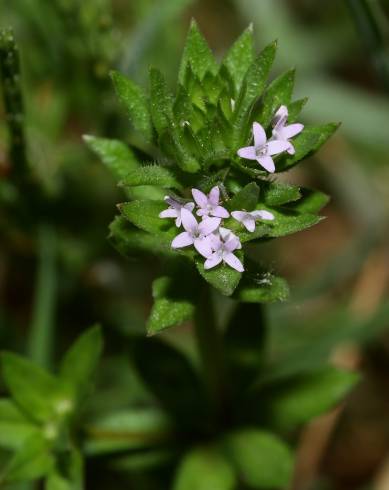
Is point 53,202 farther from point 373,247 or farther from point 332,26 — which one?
point 332,26

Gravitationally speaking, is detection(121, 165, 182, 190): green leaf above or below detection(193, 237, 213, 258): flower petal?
above

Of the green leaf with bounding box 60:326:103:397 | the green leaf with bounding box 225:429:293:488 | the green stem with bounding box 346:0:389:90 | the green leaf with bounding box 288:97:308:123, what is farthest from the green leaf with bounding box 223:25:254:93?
the green leaf with bounding box 225:429:293:488

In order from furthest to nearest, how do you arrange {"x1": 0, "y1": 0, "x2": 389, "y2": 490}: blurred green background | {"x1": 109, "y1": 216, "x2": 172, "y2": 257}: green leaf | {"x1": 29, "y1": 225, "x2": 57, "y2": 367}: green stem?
{"x1": 0, "y1": 0, "x2": 389, "y2": 490}: blurred green background → {"x1": 29, "y1": 225, "x2": 57, "y2": 367}: green stem → {"x1": 109, "y1": 216, "x2": 172, "y2": 257}: green leaf

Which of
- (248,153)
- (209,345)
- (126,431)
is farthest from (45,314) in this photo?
(248,153)

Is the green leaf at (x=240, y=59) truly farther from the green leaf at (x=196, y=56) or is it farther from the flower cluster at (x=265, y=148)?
the flower cluster at (x=265, y=148)

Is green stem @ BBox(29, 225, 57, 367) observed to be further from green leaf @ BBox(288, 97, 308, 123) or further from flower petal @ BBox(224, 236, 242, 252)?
green leaf @ BBox(288, 97, 308, 123)

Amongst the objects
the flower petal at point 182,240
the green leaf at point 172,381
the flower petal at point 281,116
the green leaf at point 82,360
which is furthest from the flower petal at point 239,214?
the green leaf at point 172,381
